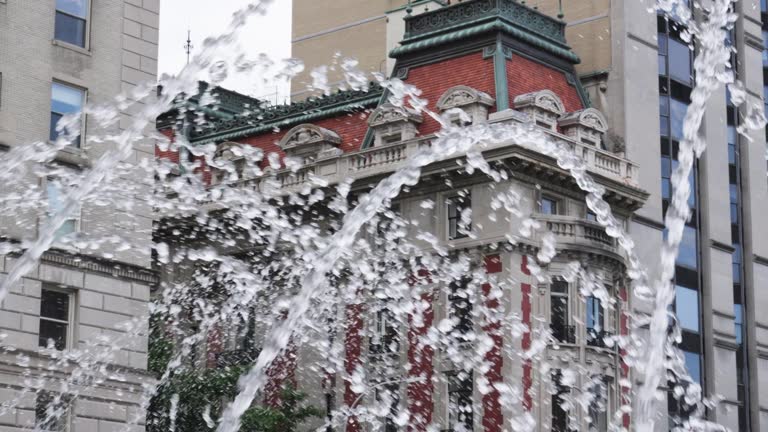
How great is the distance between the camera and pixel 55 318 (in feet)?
102

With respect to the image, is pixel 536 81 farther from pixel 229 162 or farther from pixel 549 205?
pixel 229 162

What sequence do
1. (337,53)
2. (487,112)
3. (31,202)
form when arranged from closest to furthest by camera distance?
1. (31,202)
2. (487,112)
3. (337,53)

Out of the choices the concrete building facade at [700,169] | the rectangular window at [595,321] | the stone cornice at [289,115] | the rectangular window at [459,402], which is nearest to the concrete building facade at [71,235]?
the rectangular window at [459,402]

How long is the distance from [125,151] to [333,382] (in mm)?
22696

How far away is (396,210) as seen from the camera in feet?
175

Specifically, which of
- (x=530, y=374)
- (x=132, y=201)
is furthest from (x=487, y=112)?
(x=132, y=201)

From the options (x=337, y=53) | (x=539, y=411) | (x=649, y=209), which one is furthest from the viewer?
(x=337, y=53)

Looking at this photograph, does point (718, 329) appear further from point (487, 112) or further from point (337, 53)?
point (337, 53)

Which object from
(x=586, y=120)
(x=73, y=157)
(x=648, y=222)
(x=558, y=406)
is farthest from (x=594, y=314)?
(x=73, y=157)

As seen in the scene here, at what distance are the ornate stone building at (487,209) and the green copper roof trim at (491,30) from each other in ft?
0.16

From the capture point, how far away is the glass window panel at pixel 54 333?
1213 inches

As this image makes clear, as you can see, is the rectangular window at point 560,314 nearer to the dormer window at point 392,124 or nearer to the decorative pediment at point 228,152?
the dormer window at point 392,124

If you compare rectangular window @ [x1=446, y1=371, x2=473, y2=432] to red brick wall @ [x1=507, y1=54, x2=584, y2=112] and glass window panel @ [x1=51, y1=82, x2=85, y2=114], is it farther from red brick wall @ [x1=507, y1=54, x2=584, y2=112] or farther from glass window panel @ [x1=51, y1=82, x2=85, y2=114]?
glass window panel @ [x1=51, y1=82, x2=85, y2=114]

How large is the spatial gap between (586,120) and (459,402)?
398 inches
